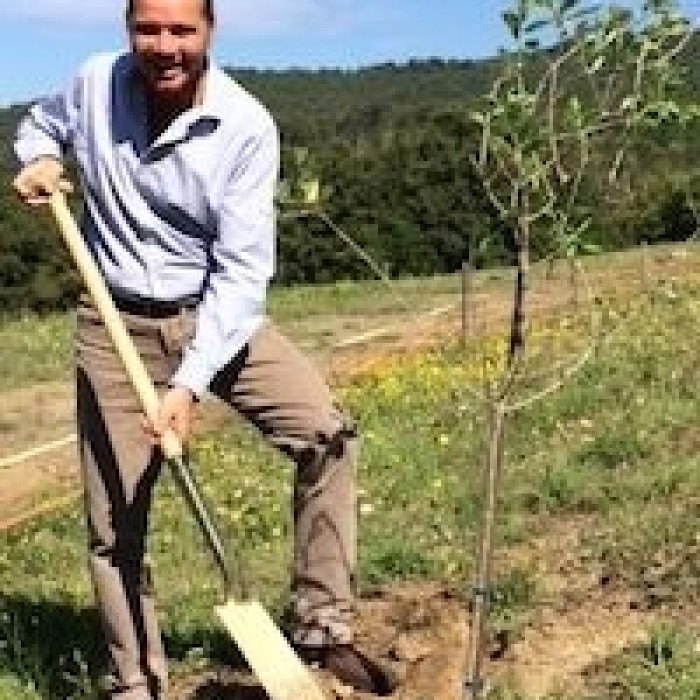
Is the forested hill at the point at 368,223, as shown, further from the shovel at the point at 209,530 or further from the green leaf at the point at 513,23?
the green leaf at the point at 513,23

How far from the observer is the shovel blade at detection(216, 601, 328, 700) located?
4.22 metres

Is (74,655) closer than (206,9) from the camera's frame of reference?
No

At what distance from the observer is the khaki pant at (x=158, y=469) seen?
445 centimetres

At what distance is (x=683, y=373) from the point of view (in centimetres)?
902

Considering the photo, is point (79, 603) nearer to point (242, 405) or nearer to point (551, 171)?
point (242, 405)

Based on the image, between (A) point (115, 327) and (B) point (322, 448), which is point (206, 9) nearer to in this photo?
(A) point (115, 327)

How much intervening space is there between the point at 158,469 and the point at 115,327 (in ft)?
1.58

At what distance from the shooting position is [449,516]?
676 centimetres

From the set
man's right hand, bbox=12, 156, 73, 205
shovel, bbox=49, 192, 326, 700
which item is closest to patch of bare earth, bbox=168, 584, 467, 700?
shovel, bbox=49, 192, 326, 700

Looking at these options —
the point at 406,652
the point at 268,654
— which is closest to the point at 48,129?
the point at 268,654

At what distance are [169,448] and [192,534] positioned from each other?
3086 mm

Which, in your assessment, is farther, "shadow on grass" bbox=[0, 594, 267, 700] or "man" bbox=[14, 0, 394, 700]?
"shadow on grass" bbox=[0, 594, 267, 700]

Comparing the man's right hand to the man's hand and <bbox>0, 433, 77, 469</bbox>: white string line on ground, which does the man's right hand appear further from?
<bbox>0, 433, 77, 469</bbox>: white string line on ground

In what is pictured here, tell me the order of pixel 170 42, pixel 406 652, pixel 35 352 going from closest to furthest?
pixel 170 42
pixel 406 652
pixel 35 352
